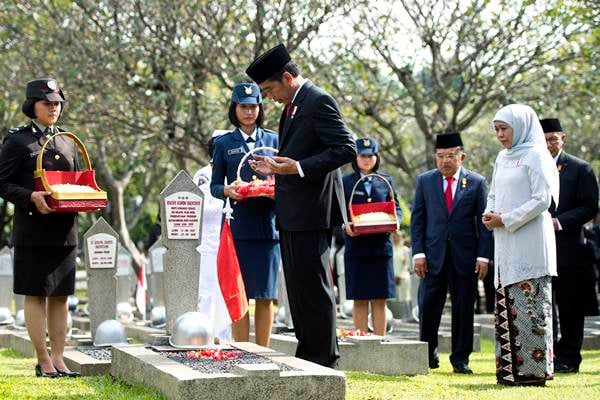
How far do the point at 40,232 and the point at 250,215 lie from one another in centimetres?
172

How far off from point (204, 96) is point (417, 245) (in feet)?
32.9

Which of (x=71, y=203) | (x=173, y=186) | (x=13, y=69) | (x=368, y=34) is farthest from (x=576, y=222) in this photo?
(x=13, y=69)

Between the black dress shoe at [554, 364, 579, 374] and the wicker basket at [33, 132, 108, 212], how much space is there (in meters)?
4.57

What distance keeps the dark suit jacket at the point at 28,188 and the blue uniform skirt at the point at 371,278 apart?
358 centimetres

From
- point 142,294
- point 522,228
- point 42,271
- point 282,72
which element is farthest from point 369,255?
point 142,294

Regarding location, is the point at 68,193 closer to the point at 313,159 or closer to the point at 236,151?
the point at 236,151

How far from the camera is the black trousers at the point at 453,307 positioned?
36.2 ft

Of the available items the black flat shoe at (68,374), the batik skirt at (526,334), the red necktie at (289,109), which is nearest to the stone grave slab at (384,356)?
the batik skirt at (526,334)

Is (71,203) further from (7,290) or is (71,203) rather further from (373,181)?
(7,290)

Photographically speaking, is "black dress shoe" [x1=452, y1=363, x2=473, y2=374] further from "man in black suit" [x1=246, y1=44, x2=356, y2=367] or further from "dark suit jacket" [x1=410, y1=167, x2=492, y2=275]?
"man in black suit" [x1=246, y1=44, x2=356, y2=367]

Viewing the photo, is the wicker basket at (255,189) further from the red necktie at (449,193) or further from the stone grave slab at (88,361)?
the red necktie at (449,193)

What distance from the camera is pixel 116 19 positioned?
1980 cm

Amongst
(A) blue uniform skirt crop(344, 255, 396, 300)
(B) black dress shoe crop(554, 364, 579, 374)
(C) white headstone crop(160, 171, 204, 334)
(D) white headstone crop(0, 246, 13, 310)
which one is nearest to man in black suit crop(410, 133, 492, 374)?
(A) blue uniform skirt crop(344, 255, 396, 300)

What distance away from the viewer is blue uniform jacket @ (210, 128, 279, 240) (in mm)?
9734
